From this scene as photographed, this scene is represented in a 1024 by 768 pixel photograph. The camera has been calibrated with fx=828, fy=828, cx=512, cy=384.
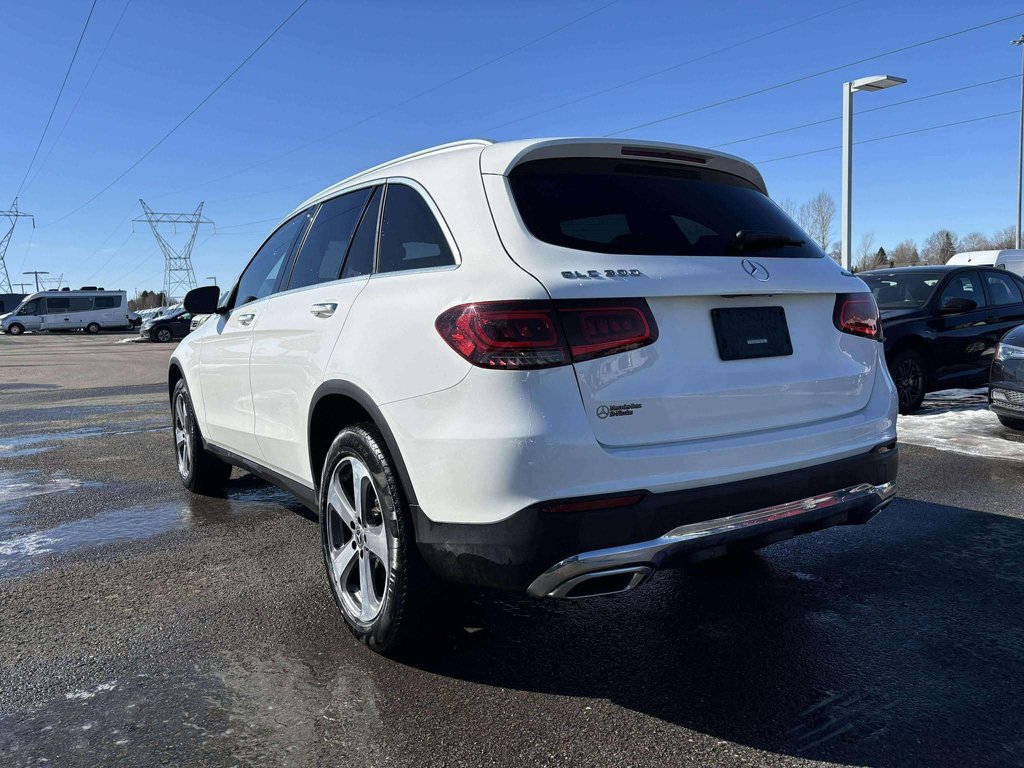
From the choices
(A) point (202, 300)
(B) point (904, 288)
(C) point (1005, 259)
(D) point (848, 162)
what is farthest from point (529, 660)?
(C) point (1005, 259)

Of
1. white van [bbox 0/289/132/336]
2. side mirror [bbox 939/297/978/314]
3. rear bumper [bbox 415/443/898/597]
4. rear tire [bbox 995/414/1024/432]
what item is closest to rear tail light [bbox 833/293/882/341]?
rear bumper [bbox 415/443/898/597]

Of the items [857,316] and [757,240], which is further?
[857,316]

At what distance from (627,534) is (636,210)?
3.84 feet

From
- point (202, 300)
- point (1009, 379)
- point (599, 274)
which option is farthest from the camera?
point (1009, 379)

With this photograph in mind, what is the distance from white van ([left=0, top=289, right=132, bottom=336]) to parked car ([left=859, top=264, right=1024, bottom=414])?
5284cm

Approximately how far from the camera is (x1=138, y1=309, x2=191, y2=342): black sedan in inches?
1491

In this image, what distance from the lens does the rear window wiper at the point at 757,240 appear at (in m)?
3.01

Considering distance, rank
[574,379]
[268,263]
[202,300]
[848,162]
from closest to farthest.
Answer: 1. [574,379]
2. [268,263]
3. [202,300]
4. [848,162]

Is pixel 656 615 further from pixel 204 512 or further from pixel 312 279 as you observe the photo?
pixel 204 512

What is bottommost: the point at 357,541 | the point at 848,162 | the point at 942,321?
the point at 357,541

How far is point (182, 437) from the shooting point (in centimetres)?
600

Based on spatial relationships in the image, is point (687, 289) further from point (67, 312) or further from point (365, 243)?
point (67, 312)

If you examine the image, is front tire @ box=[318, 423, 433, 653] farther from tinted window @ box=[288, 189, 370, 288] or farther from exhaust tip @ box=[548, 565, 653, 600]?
tinted window @ box=[288, 189, 370, 288]

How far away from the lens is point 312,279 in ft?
13.0
